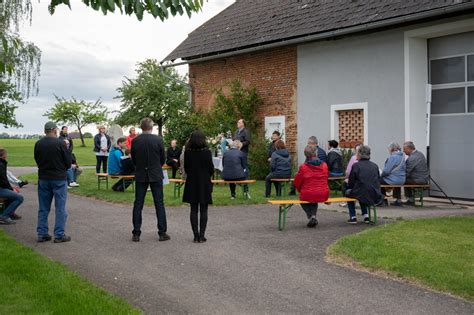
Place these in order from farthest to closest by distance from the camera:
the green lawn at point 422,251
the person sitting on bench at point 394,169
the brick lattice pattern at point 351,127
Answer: the brick lattice pattern at point 351,127, the person sitting on bench at point 394,169, the green lawn at point 422,251

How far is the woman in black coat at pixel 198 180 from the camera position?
29.9 feet

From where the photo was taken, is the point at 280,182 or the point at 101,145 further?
the point at 101,145

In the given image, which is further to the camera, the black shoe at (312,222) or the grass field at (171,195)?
the grass field at (171,195)

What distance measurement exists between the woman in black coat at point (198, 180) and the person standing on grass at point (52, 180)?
1.87m

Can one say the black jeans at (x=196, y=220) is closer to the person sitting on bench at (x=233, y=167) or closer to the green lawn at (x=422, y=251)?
the green lawn at (x=422, y=251)

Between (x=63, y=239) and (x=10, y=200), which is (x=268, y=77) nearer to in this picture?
(x=10, y=200)

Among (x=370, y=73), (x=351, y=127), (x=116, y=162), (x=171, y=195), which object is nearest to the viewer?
(x=171, y=195)

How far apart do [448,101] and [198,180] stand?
28.2 ft

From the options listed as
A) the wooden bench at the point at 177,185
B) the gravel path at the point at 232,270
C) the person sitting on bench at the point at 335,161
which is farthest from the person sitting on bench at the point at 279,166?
the gravel path at the point at 232,270

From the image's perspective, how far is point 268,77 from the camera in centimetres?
2008

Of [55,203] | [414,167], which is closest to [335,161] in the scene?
[414,167]

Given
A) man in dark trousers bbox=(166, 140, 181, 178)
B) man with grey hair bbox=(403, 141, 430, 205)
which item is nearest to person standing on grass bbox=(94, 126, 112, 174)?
man in dark trousers bbox=(166, 140, 181, 178)

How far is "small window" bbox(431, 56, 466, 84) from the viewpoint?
14680mm

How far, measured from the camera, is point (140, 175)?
30.2 feet
